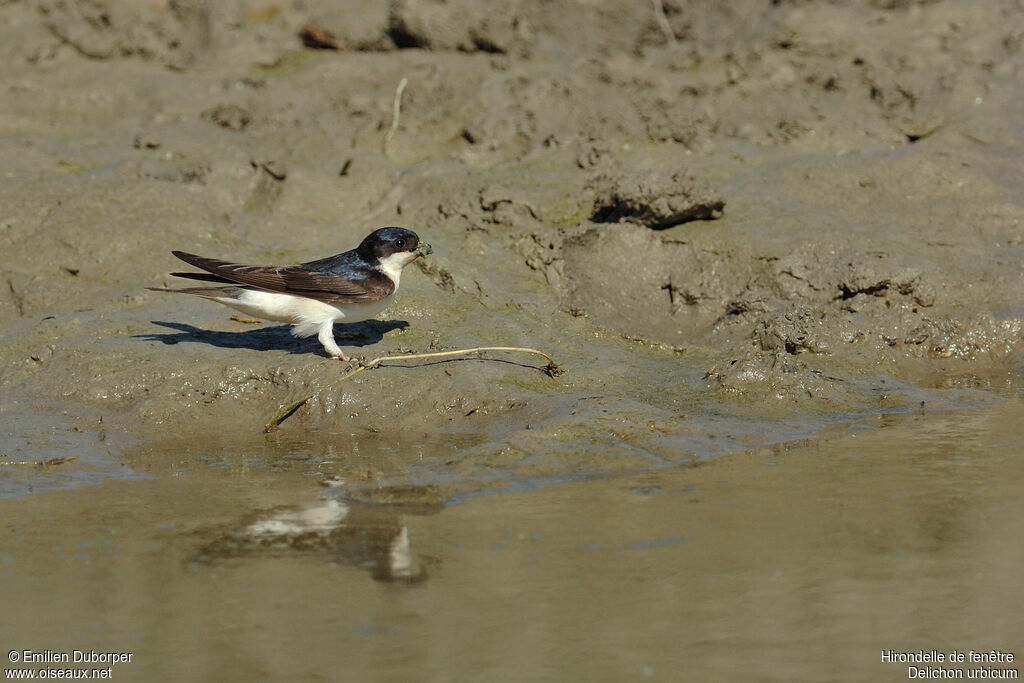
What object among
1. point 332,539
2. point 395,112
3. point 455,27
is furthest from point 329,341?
point 455,27

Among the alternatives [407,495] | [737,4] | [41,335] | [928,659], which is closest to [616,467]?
[407,495]

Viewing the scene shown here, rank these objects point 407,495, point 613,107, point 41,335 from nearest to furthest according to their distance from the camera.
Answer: point 407,495
point 41,335
point 613,107

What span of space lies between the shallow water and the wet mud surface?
7cm

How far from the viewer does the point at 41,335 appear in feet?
20.6

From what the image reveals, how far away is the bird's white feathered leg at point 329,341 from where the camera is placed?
5.99 metres

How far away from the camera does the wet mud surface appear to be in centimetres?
509

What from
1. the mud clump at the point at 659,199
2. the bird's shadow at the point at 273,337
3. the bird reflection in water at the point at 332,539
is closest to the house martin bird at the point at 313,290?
the bird's shadow at the point at 273,337

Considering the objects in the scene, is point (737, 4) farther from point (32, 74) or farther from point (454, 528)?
point (454, 528)

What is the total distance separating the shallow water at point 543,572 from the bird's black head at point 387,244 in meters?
1.63

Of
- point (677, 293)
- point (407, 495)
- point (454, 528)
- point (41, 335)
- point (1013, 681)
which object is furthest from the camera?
point (677, 293)

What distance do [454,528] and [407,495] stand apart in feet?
1.50

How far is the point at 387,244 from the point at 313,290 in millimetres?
490

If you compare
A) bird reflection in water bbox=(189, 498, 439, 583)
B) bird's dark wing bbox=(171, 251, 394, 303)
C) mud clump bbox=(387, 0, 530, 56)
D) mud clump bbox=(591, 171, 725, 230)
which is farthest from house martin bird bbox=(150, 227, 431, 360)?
mud clump bbox=(387, 0, 530, 56)

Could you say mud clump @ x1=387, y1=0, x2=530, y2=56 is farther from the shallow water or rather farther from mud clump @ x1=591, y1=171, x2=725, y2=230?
the shallow water
